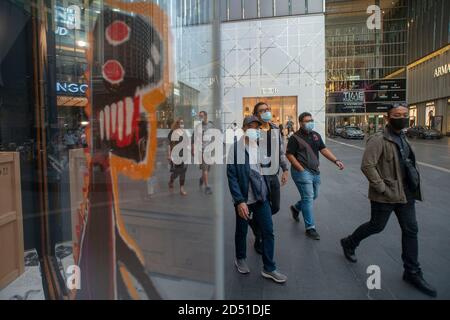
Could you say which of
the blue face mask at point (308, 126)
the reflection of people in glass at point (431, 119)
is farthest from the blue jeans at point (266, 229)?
the reflection of people in glass at point (431, 119)

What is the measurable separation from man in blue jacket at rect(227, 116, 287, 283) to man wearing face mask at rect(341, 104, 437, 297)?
1.02m

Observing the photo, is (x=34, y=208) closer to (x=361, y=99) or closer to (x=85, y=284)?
(x=85, y=284)

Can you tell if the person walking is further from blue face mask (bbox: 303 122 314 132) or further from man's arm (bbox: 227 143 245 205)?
blue face mask (bbox: 303 122 314 132)

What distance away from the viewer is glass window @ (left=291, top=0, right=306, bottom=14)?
76.3ft

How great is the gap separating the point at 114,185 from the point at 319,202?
494 cm

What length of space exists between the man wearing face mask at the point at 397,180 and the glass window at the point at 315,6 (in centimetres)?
2252

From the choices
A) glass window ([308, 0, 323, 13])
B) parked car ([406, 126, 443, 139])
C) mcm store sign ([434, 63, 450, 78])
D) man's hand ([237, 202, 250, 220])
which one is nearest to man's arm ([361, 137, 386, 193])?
man's hand ([237, 202, 250, 220])

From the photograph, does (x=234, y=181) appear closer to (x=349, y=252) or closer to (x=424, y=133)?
(x=349, y=252)

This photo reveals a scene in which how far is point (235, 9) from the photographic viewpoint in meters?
24.5

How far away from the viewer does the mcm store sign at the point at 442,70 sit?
3462 cm

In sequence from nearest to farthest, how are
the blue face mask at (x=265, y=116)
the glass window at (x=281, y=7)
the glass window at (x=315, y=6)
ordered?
the blue face mask at (x=265, y=116) < the glass window at (x=315, y=6) < the glass window at (x=281, y=7)

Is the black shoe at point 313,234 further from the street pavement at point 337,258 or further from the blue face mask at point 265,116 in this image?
the blue face mask at point 265,116

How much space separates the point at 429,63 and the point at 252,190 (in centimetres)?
4475
